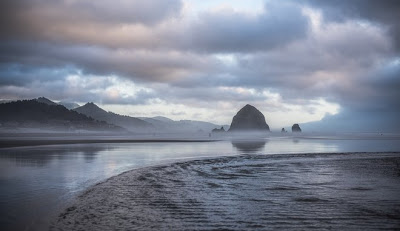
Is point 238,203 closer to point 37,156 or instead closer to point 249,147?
point 37,156

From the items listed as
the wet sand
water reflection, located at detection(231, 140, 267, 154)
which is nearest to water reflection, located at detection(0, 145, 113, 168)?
the wet sand

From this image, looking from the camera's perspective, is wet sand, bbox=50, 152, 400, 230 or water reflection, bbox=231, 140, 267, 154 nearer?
wet sand, bbox=50, 152, 400, 230

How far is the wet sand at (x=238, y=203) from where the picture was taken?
30.4 ft

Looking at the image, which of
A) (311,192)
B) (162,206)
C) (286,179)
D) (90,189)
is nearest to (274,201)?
(311,192)

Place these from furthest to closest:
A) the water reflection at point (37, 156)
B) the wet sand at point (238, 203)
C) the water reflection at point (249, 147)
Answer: the water reflection at point (249, 147)
the water reflection at point (37, 156)
the wet sand at point (238, 203)

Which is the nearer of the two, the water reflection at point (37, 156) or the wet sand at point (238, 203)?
the wet sand at point (238, 203)

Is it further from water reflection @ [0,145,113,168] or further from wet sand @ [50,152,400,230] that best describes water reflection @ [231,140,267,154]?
wet sand @ [50,152,400,230]

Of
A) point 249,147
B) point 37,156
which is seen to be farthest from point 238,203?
point 249,147

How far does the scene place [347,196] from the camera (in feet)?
43.6

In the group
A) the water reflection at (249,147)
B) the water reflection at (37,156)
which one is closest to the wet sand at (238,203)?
the water reflection at (37,156)

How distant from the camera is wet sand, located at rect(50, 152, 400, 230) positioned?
9.26 metres

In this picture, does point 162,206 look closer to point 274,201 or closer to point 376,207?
point 274,201

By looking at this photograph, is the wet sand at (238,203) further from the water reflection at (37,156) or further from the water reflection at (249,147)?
the water reflection at (249,147)

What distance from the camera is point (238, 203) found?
12047 mm
